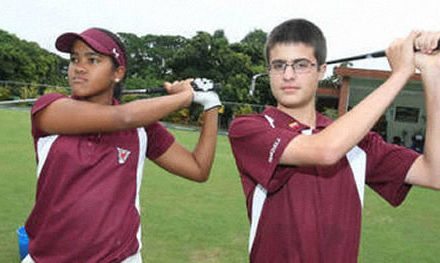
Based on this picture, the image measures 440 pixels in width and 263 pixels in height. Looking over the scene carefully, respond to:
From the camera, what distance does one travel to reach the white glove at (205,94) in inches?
97.0

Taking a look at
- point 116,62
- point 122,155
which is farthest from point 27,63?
point 122,155

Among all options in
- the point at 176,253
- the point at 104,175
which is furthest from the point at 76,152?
the point at 176,253

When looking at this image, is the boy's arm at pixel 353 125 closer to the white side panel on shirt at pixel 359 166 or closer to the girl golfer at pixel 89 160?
the white side panel on shirt at pixel 359 166

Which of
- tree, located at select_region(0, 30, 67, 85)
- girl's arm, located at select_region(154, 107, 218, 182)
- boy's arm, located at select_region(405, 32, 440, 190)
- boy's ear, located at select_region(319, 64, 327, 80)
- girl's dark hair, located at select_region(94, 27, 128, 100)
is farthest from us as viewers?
tree, located at select_region(0, 30, 67, 85)

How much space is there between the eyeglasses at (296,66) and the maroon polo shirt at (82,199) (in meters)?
0.69

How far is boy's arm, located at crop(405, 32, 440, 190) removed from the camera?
5.86 feet

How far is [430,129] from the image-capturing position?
6.49ft

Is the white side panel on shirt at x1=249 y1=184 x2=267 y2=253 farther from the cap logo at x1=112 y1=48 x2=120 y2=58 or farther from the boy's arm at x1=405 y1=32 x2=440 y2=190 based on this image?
the cap logo at x1=112 y1=48 x2=120 y2=58

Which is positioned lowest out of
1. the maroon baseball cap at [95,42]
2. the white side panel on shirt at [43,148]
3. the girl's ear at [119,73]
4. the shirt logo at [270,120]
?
the white side panel on shirt at [43,148]

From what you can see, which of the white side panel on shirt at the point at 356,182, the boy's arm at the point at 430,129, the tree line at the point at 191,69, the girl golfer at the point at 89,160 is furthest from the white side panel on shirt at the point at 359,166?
the tree line at the point at 191,69

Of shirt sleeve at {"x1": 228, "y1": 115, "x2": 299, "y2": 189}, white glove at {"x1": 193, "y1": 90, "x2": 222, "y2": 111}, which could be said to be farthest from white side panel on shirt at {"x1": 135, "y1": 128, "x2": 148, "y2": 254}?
shirt sleeve at {"x1": 228, "y1": 115, "x2": 299, "y2": 189}

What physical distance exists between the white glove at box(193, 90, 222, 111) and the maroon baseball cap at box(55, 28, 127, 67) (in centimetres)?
37

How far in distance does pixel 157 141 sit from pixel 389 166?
1.00m

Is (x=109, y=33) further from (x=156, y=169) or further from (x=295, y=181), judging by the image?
(x=156, y=169)
